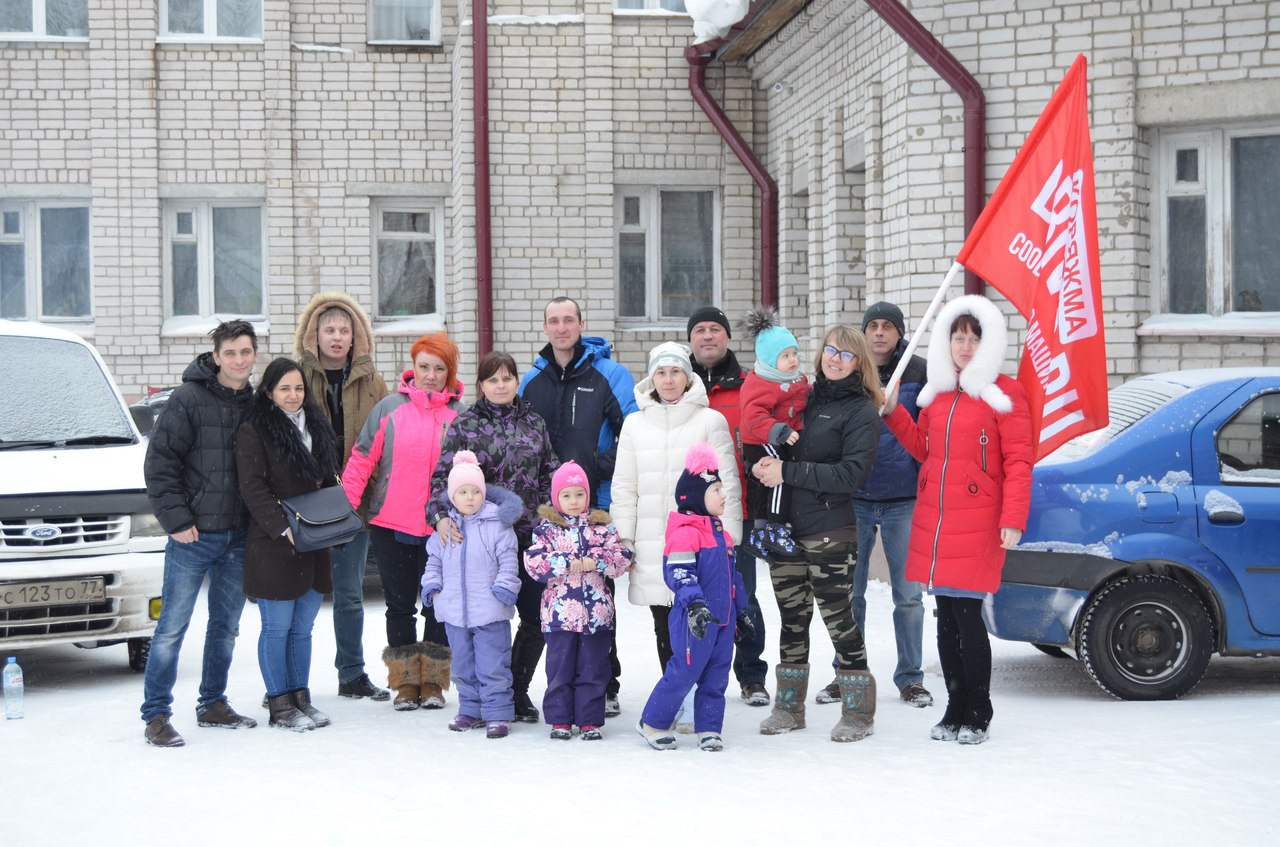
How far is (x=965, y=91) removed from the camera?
9766 mm

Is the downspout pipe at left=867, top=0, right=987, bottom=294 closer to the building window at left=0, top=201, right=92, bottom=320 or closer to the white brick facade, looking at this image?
the white brick facade

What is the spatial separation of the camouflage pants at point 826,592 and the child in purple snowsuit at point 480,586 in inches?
42.8

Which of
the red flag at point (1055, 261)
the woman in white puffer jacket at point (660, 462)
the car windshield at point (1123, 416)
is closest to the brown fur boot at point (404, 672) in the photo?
the woman in white puffer jacket at point (660, 462)

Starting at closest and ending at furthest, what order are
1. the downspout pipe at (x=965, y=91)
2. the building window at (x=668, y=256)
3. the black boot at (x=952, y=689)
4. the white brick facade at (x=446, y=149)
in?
the black boot at (x=952, y=689) → the downspout pipe at (x=965, y=91) → the white brick facade at (x=446, y=149) → the building window at (x=668, y=256)

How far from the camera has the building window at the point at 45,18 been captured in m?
14.8

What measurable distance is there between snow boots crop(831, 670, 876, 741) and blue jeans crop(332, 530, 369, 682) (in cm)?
227

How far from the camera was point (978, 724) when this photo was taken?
5926 mm

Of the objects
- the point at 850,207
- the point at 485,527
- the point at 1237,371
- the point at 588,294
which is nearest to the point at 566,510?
the point at 485,527

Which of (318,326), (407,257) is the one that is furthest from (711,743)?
(407,257)

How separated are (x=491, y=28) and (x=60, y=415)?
6.92 metres

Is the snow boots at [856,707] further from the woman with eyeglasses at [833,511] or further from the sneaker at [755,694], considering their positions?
the sneaker at [755,694]

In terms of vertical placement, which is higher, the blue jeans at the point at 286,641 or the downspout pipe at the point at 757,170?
the downspout pipe at the point at 757,170

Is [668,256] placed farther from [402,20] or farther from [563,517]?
[563,517]

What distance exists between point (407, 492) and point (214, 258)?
9282 millimetres
